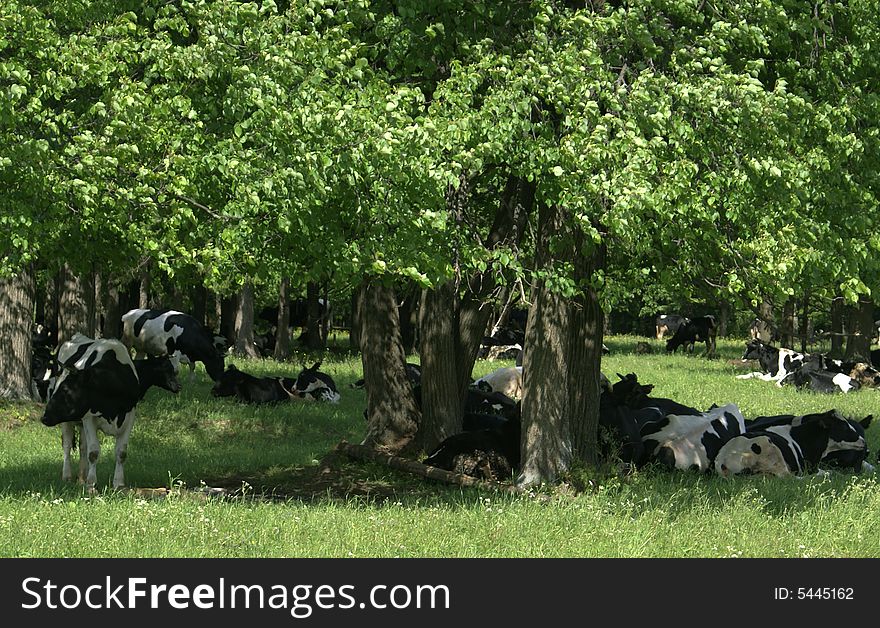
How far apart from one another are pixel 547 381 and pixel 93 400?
5.92 metres

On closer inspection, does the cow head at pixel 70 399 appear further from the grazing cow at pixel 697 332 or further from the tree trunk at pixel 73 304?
the grazing cow at pixel 697 332

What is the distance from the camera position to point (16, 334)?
22.0m

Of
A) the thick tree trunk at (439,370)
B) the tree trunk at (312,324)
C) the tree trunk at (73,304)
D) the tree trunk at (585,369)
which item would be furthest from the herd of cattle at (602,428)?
the tree trunk at (312,324)

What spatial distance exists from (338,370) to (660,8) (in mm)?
19709

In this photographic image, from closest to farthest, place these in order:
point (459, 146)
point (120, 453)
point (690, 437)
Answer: point (459, 146) < point (120, 453) < point (690, 437)

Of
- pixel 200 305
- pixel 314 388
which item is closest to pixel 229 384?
pixel 314 388

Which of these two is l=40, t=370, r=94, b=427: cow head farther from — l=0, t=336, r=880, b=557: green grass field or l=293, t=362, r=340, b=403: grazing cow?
l=293, t=362, r=340, b=403: grazing cow

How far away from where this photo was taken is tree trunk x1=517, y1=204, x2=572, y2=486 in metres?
14.1

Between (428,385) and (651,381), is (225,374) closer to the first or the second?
(428,385)

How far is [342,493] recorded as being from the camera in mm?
15086

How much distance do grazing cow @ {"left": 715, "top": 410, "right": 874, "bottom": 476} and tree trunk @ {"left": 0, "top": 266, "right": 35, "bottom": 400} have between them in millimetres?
13821

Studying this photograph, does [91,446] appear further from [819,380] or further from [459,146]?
[819,380]

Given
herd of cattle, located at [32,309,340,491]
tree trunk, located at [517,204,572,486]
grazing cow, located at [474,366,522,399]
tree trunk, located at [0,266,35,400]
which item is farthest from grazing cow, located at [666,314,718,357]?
herd of cattle, located at [32,309,340,491]

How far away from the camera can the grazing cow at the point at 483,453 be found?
1529cm
